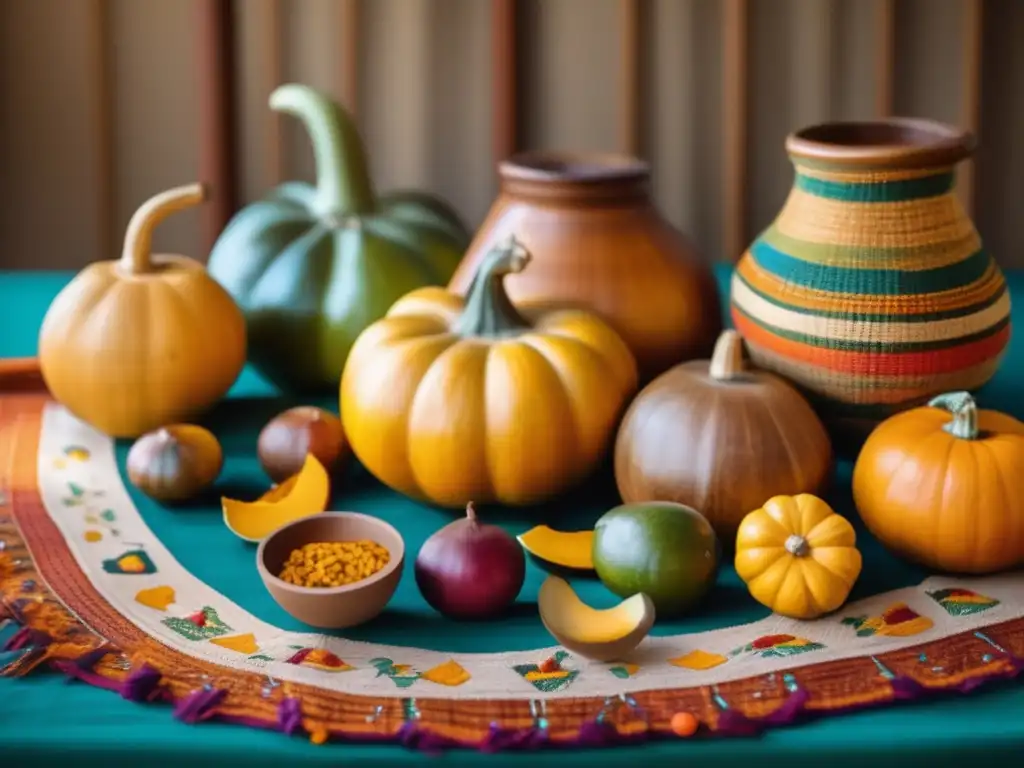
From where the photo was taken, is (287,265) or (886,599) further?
(287,265)

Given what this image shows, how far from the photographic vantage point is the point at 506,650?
72 cm

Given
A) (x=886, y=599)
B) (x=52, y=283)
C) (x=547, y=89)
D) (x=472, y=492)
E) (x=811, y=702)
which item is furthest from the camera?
(x=547, y=89)

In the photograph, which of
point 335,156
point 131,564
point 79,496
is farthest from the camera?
point 335,156

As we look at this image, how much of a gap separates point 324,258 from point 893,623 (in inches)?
22.3

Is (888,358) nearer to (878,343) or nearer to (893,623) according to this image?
(878,343)

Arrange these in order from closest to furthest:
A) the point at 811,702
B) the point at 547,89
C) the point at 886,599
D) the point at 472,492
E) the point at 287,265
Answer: the point at 811,702
the point at 886,599
the point at 472,492
the point at 287,265
the point at 547,89

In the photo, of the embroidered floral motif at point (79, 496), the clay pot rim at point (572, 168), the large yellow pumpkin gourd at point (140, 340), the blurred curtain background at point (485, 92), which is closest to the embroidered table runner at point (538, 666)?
the embroidered floral motif at point (79, 496)

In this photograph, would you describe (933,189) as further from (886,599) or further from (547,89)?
(547,89)

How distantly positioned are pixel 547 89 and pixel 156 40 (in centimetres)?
50

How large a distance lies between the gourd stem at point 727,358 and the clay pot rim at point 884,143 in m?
0.15

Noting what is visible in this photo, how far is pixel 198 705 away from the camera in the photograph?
2.12 feet

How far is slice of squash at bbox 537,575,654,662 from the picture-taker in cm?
70

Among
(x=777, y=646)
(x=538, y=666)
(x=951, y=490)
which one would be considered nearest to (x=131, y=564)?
(x=538, y=666)

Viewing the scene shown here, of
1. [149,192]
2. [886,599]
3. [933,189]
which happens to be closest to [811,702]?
[886,599]
